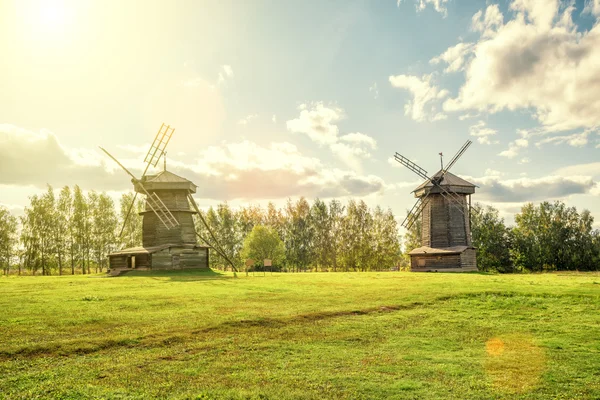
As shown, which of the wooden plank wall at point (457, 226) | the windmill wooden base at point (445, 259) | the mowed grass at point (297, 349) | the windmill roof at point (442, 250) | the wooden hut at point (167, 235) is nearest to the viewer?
the mowed grass at point (297, 349)

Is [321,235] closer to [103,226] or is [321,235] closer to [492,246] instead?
[492,246]

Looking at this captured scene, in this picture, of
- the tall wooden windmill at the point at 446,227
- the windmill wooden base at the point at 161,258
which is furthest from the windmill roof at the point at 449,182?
the windmill wooden base at the point at 161,258

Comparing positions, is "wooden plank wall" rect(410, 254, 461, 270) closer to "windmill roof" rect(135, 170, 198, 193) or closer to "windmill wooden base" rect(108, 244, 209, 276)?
"windmill wooden base" rect(108, 244, 209, 276)

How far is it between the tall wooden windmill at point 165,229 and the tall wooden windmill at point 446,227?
3046 cm

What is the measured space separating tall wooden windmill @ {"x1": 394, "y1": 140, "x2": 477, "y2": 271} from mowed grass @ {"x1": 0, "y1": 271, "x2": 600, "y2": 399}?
121 feet

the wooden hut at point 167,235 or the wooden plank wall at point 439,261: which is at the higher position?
the wooden hut at point 167,235

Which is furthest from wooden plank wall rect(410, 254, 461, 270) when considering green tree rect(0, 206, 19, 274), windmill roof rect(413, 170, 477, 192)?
green tree rect(0, 206, 19, 274)

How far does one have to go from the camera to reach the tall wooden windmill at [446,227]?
190ft

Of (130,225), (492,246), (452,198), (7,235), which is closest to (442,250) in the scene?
(452,198)

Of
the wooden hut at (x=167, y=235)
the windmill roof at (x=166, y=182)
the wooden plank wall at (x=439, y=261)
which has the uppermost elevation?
the windmill roof at (x=166, y=182)

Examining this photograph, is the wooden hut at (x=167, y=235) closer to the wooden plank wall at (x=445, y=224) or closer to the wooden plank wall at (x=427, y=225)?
the wooden plank wall at (x=427, y=225)

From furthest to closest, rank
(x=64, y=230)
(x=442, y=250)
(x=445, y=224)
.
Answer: (x=64, y=230)
(x=445, y=224)
(x=442, y=250)

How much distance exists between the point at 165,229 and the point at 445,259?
132ft

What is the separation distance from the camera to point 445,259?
5803 cm
